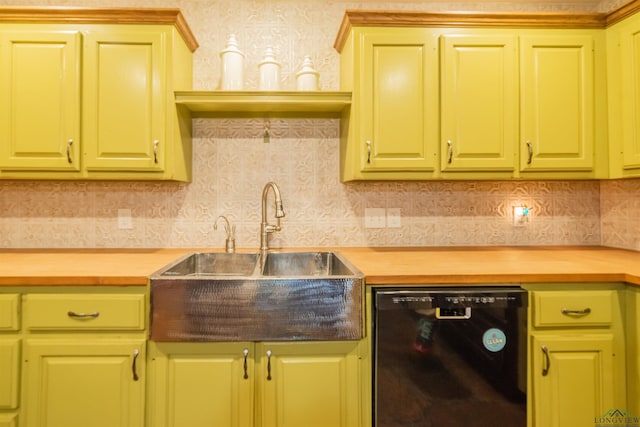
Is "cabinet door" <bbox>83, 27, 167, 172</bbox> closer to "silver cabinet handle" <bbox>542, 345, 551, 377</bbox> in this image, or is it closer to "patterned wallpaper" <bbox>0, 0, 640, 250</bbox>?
"patterned wallpaper" <bbox>0, 0, 640, 250</bbox>

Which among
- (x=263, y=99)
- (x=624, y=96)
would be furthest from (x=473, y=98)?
(x=263, y=99)

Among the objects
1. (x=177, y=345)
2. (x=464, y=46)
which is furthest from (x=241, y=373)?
(x=464, y=46)

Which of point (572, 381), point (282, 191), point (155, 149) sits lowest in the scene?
point (572, 381)

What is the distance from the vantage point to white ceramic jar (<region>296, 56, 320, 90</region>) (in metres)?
2.04

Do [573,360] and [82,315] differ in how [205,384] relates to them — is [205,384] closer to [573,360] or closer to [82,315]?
[82,315]

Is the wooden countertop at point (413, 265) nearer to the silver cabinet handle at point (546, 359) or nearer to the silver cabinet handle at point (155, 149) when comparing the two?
the silver cabinet handle at point (546, 359)

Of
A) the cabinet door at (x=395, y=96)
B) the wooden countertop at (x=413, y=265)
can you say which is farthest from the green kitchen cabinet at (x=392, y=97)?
the wooden countertop at (x=413, y=265)

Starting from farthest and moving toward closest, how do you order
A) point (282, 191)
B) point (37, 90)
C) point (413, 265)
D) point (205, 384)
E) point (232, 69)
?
point (282, 191), point (232, 69), point (37, 90), point (413, 265), point (205, 384)

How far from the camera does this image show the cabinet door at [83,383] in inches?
56.3

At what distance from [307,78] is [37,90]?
51.7 inches

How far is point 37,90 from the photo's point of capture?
5.88ft

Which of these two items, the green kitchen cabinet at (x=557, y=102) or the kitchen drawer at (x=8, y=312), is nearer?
the kitchen drawer at (x=8, y=312)

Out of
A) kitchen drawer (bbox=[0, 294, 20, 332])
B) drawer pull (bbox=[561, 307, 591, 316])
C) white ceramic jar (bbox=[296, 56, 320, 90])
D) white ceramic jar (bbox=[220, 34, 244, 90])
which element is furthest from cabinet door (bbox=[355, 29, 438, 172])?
kitchen drawer (bbox=[0, 294, 20, 332])

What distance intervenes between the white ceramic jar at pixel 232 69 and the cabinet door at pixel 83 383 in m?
1.32
